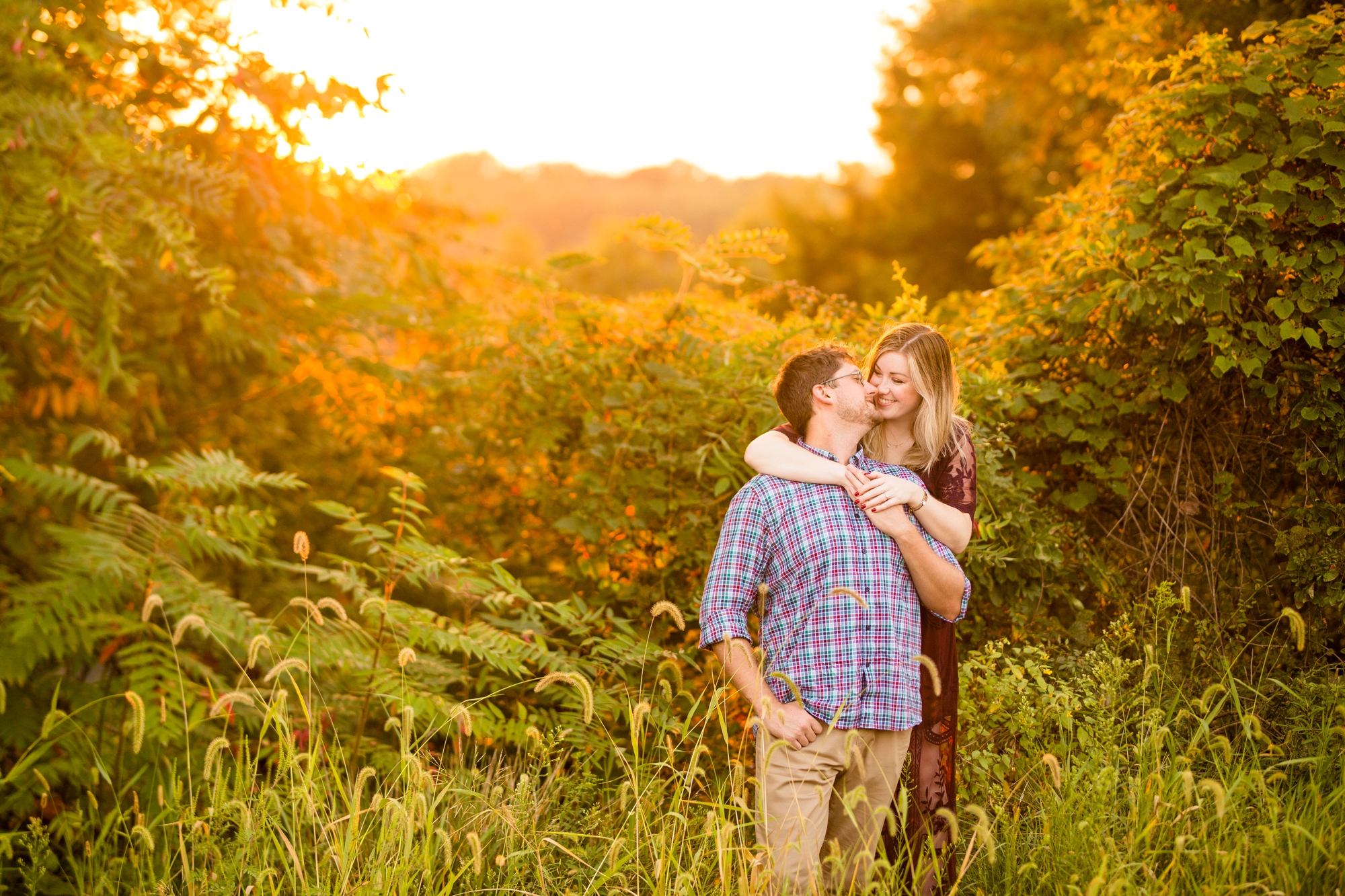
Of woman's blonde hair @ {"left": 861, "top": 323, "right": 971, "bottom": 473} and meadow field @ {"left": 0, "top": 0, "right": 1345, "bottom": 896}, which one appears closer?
meadow field @ {"left": 0, "top": 0, "right": 1345, "bottom": 896}

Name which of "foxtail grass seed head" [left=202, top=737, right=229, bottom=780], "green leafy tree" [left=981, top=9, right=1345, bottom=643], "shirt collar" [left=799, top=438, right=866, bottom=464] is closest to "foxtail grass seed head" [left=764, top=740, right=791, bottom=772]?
"shirt collar" [left=799, top=438, right=866, bottom=464]

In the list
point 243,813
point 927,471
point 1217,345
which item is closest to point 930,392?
point 927,471

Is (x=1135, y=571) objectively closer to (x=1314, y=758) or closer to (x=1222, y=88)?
(x=1314, y=758)

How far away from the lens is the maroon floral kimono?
306cm

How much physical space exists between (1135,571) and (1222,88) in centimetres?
215

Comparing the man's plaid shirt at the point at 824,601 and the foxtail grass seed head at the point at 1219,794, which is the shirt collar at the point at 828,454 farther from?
the foxtail grass seed head at the point at 1219,794

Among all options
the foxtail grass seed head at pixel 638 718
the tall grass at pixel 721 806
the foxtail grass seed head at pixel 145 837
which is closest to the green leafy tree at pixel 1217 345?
the tall grass at pixel 721 806

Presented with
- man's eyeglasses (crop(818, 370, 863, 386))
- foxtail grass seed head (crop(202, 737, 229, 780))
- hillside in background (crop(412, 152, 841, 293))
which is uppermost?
hillside in background (crop(412, 152, 841, 293))

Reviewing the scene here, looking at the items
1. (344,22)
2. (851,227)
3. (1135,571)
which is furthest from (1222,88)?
(851,227)

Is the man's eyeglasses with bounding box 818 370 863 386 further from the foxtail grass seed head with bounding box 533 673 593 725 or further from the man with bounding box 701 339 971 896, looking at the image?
the foxtail grass seed head with bounding box 533 673 593 725

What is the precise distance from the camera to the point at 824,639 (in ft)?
9.36

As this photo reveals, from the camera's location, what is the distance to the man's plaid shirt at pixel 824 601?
111 inches

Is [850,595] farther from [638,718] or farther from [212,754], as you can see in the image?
[212,754]

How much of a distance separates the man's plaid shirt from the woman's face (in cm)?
42
